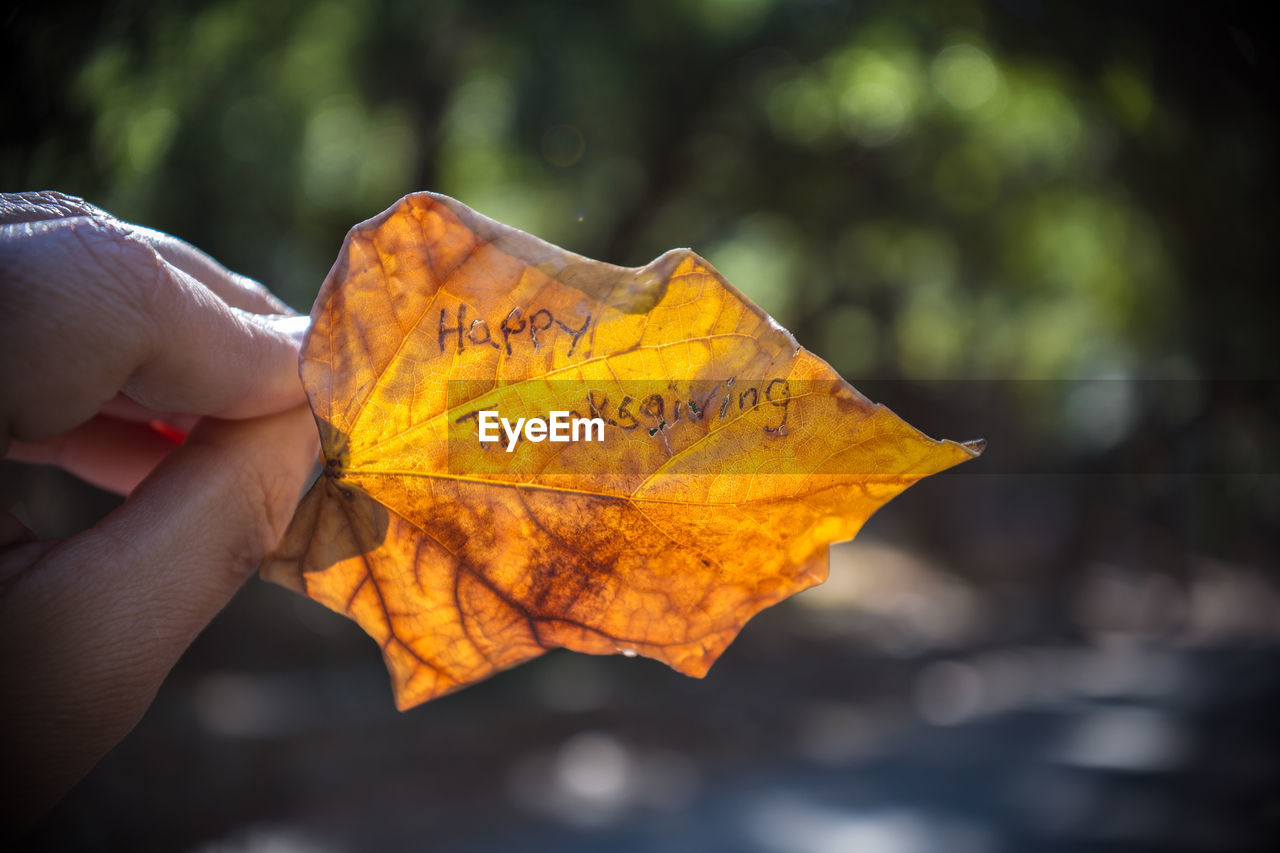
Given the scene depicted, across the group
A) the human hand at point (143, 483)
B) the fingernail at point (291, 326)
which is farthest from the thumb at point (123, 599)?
the fingernail at point (291, 326)

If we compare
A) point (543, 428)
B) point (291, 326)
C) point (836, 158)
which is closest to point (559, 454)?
point (543, 428)

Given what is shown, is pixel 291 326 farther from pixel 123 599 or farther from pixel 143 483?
pixel 123 599

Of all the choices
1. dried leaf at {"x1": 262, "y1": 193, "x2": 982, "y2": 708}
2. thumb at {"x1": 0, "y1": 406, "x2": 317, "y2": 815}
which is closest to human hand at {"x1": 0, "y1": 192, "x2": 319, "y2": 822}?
thumb at {"x1": 0, "y1": 406, "x2": 317, "y2": 815}

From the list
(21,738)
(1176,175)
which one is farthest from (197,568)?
(1176,175)

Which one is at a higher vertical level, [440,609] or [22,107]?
[22,107]

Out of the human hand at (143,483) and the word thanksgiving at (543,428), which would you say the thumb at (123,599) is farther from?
the word thanksgiving at (543,428)

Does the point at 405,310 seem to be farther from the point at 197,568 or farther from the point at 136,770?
the point at 136,770

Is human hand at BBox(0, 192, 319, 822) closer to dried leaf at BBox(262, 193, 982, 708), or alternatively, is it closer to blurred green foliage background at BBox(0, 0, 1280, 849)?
dried leaf at BBox(262, 193, 982, 708)
